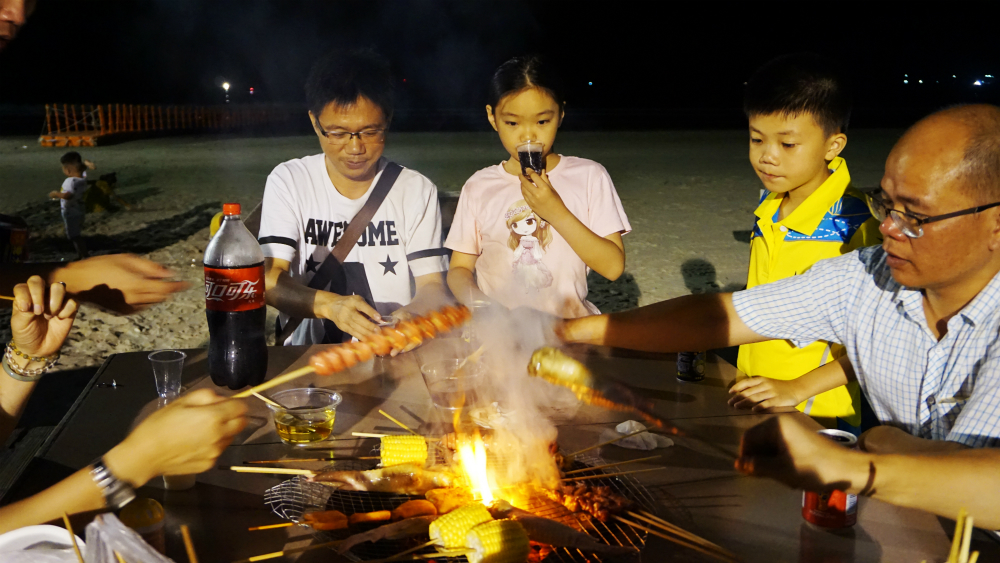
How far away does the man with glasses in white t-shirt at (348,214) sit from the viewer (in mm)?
3891

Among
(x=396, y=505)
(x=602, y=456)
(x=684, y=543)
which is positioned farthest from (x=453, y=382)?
(x=684, y=543)

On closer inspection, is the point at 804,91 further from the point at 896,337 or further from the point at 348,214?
the point at 348,214

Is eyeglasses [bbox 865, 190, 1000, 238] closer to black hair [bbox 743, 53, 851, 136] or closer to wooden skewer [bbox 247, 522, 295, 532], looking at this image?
black hair [bbox 743, 53, 851, 136]

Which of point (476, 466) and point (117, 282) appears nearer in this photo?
point (476, 466)

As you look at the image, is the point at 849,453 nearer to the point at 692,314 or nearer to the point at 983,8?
the point at 692,314

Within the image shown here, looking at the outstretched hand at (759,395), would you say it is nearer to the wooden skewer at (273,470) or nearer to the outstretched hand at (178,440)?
the wooden skewer at (273,470)

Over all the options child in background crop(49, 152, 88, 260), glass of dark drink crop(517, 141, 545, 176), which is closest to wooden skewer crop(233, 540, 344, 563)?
glass of dark drink crop(517, 141, 545, 176)

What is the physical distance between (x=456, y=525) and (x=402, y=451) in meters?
0.50

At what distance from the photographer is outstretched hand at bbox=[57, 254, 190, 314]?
298cm

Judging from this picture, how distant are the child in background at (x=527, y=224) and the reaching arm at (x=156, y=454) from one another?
1961 mm

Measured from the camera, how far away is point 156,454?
1.89 metres

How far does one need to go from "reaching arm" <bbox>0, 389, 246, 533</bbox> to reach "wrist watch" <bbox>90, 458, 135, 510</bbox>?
0.03ft

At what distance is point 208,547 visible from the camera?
5.94 ft

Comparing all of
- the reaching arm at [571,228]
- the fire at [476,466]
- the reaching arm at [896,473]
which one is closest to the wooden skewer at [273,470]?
the fire at [476,466]
